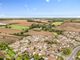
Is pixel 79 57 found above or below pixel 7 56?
below

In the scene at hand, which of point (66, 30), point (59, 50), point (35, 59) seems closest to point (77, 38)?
point (66, 30)

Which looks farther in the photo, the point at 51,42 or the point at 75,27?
the point at 75,27

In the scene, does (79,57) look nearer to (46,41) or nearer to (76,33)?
(46,41)

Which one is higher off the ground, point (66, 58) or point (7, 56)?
point (7, 56)

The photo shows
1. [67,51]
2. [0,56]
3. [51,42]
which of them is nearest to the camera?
[0,56]

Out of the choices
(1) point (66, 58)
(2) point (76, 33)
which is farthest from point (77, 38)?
(1) point (66, 58)

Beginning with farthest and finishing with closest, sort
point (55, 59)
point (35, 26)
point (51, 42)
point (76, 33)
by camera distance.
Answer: point (35, 26)
point (76, 33)
point (51, 42)
point (55, 59)

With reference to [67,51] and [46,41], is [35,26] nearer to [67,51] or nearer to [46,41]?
[46,41]

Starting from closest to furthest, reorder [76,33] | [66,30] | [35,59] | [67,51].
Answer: [35,59]
[67,51]
[76,33]
[66,30]

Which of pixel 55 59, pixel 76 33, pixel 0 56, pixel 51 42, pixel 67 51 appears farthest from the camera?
pixel 76 33
